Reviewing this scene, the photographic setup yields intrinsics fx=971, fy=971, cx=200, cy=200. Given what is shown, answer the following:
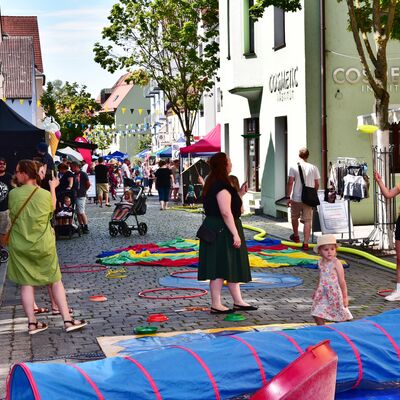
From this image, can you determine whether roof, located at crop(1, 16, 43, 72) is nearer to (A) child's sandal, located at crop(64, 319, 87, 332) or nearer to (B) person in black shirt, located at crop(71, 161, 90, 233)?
(B) person in black shirt, located at crop(71, 161, 90, 233)

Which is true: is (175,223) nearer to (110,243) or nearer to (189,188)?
(110,243)

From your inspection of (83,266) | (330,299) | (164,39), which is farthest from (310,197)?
(164,39)

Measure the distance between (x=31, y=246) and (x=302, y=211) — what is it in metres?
8.84

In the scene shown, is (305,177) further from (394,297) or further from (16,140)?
(394,297)

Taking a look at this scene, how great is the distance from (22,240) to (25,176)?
650mm

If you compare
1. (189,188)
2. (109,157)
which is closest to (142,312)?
(189,188)

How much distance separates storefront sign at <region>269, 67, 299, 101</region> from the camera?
79.2ft

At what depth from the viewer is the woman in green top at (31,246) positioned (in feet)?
31.8

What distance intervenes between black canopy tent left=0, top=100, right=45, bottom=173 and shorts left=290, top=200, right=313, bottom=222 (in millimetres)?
5294

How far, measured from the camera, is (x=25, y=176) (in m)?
9.81

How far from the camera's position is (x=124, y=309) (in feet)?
36.6

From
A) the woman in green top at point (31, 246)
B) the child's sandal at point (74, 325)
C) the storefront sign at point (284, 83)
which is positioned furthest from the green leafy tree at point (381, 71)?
the woman in green top at point (31, 246)

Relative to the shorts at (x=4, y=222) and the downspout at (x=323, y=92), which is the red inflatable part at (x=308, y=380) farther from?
the downspout at (x=323, y=92)

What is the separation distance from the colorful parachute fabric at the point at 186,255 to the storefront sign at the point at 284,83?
21.5ft
